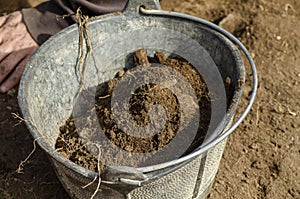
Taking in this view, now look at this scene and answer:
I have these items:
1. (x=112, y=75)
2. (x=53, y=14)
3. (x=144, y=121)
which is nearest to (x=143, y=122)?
(x=144, y=121)

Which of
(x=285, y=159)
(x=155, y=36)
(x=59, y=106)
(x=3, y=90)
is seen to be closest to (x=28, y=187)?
(x=59, y=106)

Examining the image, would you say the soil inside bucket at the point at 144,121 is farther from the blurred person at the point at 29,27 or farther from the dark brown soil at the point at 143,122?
the blurred person at the point at 29,27

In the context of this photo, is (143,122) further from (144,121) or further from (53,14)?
(53,14)

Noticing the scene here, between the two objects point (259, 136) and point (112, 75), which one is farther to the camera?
point (259, 136)

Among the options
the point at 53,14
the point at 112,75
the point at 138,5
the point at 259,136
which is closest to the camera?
the point at 138,5

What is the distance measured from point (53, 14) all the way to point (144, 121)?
1149 mm

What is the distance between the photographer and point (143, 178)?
50.0 inches

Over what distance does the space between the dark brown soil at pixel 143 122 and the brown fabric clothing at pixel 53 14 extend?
59 cm

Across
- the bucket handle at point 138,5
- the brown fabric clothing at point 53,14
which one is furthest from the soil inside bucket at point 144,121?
the brown fabric clothing at point 53,14

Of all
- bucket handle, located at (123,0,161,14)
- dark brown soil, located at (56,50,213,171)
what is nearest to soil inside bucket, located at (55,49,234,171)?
dark brown soil, located at (56,50,213,171)

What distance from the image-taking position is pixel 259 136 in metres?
2.15

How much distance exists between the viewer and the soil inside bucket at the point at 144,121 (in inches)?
63.4

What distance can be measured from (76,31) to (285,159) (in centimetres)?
114

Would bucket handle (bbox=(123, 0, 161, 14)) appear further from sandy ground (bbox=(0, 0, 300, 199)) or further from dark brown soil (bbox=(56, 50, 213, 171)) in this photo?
sandy ground (bbox=(0, 0, 300, 199))
